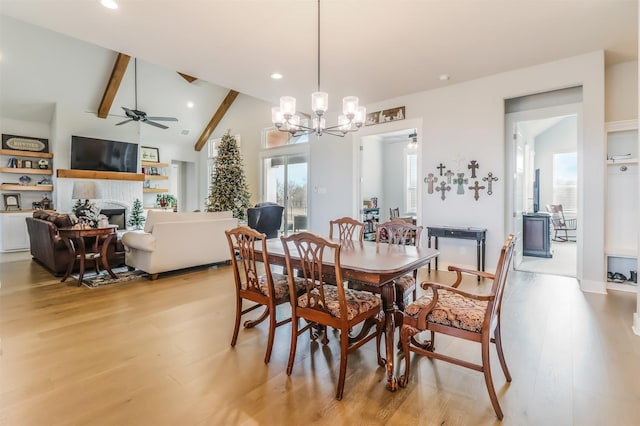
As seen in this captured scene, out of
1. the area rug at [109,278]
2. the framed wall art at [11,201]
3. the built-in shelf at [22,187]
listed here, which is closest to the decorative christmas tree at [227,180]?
the area rug at [109,278]

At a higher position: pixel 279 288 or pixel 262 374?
pixel 279 288

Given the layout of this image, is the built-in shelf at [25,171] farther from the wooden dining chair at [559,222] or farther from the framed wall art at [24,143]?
the wooden dining chair at [559,222]

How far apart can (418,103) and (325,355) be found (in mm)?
4549

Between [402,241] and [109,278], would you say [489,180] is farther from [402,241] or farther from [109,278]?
[109,278]

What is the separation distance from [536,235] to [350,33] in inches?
208

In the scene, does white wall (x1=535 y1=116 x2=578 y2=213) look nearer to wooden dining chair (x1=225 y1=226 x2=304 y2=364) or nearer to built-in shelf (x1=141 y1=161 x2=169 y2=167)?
wooden dining chair (x1=225 y1=226 x2=304 y2=364)

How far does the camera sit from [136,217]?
8.45 meters

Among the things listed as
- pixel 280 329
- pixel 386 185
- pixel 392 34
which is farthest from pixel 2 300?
pixel 386 185

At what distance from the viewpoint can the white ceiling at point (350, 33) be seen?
3.02 m

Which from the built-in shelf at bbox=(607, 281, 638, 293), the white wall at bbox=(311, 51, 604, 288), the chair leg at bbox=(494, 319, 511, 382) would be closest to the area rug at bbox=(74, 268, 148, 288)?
the chair leg at bbox=(494, 319, 511, 382)

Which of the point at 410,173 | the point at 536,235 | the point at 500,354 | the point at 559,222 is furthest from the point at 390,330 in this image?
the point at 559,222

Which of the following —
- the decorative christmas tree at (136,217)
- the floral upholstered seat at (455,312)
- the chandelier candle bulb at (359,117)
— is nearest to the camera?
the floral upholstered seat at (455,312)

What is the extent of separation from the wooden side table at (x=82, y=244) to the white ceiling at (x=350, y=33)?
2.41m

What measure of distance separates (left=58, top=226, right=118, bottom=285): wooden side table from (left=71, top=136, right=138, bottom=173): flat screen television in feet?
12.8
